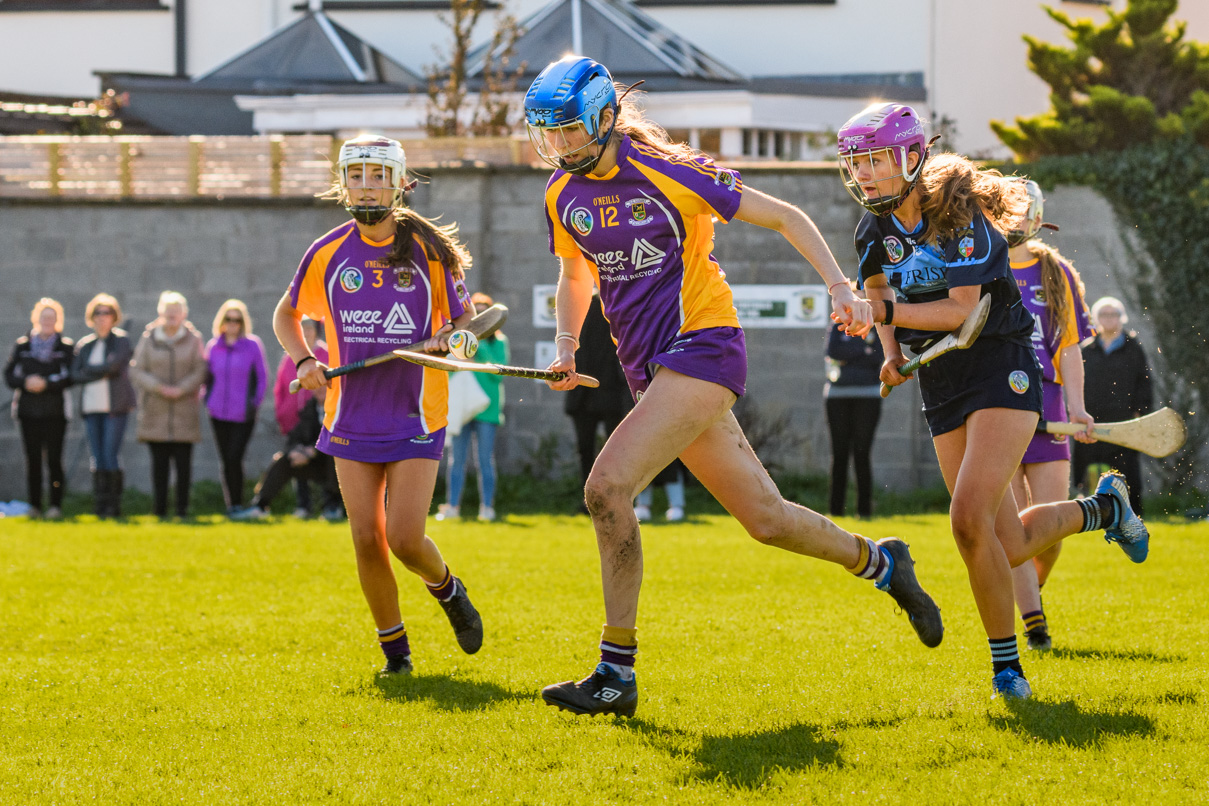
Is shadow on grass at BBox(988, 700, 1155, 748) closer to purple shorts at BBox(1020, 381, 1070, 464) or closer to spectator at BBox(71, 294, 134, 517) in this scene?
purple shorts at BBox(1020, 381, 1070, 464)

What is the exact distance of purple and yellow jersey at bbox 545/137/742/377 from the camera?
16.0ft

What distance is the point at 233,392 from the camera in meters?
13.6

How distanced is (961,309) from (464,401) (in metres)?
8.61

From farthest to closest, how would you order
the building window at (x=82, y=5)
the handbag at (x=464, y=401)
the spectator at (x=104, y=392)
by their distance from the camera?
the building window at (x=82, y=5) → the spectator at (x=104, y=392) → the handbag at (x=464, y=401)

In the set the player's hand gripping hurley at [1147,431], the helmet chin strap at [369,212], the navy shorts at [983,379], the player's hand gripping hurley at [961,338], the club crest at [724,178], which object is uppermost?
the club crest at [724,178]

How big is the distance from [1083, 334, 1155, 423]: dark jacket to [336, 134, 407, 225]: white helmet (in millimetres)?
8053

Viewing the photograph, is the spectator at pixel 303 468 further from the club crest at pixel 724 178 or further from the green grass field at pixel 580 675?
the club crest at pixel 724 178

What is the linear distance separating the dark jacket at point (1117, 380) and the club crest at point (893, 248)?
7.66 metres

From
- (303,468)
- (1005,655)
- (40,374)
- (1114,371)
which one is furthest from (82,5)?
(1005,655)

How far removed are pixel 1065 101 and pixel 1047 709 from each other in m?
12.8

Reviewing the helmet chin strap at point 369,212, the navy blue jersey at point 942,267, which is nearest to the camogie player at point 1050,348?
the navy blue jersey at point 942,267

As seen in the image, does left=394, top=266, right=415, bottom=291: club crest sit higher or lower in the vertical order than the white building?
lower

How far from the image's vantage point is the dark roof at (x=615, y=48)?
2198 cm

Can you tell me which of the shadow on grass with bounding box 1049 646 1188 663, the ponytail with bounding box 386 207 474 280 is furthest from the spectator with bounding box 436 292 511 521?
the shadow on grass with bounding box 1049 646 1188 663
